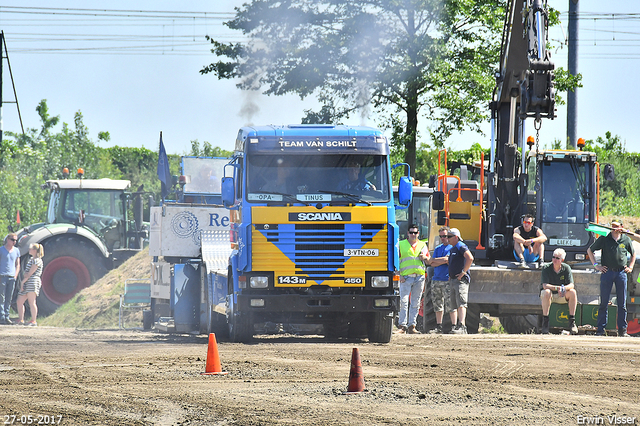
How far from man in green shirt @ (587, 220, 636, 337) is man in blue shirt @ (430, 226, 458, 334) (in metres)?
2.51

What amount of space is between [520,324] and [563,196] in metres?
2.76

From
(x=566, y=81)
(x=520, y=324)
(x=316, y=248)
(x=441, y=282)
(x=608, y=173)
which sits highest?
(x=566, y=81)

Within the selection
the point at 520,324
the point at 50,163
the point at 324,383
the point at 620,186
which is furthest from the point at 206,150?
the point at 324,383

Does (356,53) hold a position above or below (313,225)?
above

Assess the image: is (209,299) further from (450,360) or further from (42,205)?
(42,205)

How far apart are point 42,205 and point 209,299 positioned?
19.7 m

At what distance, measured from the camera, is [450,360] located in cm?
1091

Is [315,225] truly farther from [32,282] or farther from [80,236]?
[80,236]

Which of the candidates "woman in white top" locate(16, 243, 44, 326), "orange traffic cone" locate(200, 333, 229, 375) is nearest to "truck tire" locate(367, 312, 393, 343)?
"orange traffic cone" locate(200, 333, 229, 375)

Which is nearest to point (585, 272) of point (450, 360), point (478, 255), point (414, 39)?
Answer: point (478, 255)

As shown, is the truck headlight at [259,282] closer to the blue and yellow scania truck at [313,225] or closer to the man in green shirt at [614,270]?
the blue and yellow scania truck at [313,225]

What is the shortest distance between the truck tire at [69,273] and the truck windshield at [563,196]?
11.0 metres

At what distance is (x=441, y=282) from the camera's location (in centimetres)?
1598

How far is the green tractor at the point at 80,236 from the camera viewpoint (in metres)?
21.7
